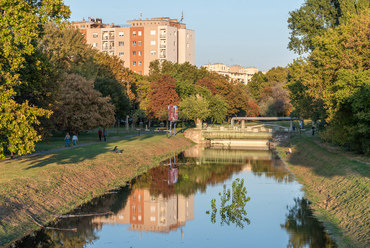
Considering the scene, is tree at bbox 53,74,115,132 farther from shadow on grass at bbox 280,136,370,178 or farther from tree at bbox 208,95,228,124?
tree at bbox 208,95,228,124

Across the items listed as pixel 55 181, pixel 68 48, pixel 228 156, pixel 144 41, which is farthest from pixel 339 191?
pixel 144 41

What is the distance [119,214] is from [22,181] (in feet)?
18.1

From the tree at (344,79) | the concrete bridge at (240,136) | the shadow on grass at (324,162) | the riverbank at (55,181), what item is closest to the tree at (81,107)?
the riverbank at (55,181)

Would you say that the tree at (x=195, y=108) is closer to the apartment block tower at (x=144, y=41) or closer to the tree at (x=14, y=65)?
the apartment block tower at (x=144, y=41)

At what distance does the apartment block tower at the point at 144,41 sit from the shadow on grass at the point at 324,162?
93529 mm

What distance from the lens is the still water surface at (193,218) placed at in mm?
22266

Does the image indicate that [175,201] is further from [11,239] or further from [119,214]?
[11,239]

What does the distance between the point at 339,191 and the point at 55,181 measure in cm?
1685

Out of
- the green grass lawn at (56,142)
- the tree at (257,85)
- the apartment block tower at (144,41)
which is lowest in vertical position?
the green grass lawn at (56,142)

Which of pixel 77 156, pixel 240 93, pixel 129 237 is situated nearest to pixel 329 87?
pixel 77 156

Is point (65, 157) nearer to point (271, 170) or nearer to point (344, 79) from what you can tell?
point (271, 170)

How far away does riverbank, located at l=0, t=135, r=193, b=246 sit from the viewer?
22.6m

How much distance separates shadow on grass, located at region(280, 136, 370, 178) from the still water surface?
284 cm

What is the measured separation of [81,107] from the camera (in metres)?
57.4
